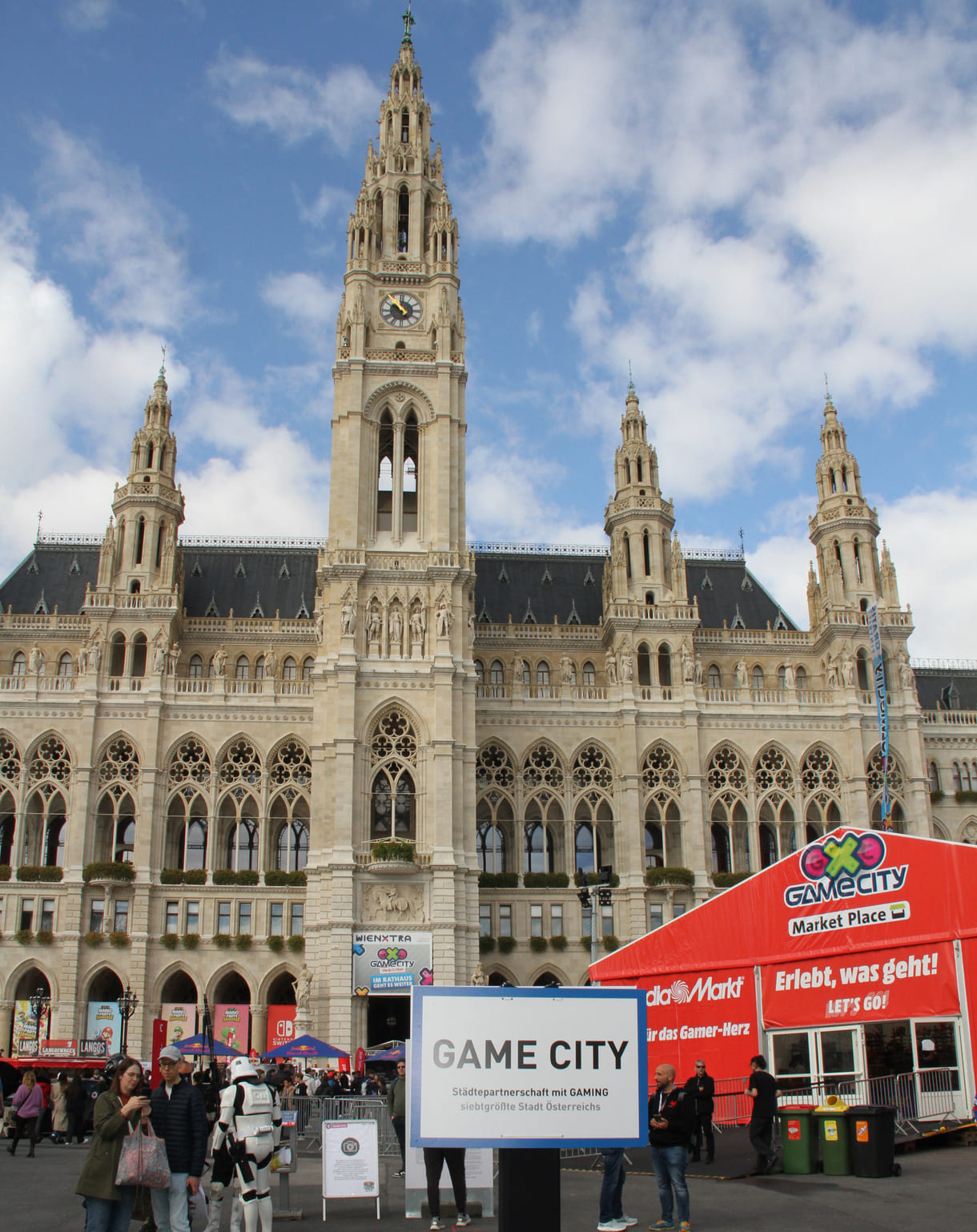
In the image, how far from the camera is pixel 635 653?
57031 mm

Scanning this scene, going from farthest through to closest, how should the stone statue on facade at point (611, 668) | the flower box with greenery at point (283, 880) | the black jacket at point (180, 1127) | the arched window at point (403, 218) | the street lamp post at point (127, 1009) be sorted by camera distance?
the arched window at point (403, 218) → the stone statue on facade at point (611, 668) → the flower box with greenery at point (283, 880) → the street lamp post at point (127, 1009) → the black jacket at point (180, 1127)

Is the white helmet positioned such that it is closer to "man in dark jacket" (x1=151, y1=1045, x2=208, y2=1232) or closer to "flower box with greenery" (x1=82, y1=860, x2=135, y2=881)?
"man in dark jacket" (x1=151, y1=1045, x2=208, y2=1232)

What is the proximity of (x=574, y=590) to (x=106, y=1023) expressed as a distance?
3219 centimetres

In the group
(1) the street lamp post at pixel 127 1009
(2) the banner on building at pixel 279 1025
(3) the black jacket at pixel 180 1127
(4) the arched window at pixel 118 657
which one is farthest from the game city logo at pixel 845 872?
(4) the arched window at pixel 118 657

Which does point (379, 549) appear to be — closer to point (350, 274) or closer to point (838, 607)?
point (350, 274)

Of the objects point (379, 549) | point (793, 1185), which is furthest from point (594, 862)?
point (793, 1185)

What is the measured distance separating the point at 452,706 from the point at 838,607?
2073 centimetres

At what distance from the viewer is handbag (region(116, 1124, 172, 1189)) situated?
11.5 metres

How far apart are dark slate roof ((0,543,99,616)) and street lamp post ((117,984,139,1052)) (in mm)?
21129

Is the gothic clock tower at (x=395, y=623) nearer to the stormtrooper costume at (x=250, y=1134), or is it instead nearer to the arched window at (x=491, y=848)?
the arched window at (x=491, y=848)

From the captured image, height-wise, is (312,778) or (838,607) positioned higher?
(838,607)

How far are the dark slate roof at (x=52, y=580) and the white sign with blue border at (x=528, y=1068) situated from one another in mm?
56302

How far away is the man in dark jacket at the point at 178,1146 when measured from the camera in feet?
41.3

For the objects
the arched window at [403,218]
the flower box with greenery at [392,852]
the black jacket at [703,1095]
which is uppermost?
the arched window at [403,218]
